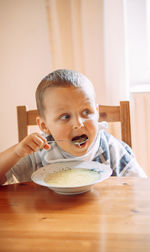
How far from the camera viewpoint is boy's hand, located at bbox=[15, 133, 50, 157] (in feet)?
2.51

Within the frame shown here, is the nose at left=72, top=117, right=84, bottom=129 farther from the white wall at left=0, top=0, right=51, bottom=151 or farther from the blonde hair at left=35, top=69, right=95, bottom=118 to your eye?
the white wall at left=0, top=0, right=51, bottom=151

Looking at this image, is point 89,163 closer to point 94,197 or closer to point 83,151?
point 83,151

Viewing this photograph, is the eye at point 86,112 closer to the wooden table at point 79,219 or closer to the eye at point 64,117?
the eye at point 64,117

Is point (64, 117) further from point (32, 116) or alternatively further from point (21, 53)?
point (21, 53)

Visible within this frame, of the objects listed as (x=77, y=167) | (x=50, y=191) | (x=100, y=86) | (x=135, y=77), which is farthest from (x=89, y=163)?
(x=135, y=77)

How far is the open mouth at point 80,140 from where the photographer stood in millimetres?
858

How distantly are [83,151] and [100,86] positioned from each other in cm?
83

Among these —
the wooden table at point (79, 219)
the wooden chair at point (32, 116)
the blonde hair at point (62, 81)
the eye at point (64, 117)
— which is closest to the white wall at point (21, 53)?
the wooden chair at point (32, 116)

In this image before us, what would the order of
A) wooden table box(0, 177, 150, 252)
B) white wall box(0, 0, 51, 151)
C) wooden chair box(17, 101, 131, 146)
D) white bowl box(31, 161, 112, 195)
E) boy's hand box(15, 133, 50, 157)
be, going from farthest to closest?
1. white wall box(0, 0, 51, 151)
2. wooden chair box(17, 101, 131, 146)
3. boy's hand box(15, 133, 50, 157)
4. white bowl box(31, 161, 112, 195)
5. wooden table box(0, 177, 150, 252)

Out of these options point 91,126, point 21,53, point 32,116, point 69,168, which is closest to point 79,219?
point 69,168

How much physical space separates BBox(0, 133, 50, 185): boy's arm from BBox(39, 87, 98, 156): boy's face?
125mm

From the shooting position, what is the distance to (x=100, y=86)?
1642mm

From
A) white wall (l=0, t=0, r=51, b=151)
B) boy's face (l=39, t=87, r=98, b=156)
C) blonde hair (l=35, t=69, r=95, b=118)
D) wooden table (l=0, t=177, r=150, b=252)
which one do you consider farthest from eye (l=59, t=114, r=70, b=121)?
white wall (l=0, t=0, r=51, b=151)

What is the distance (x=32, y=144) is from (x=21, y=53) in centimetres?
129
